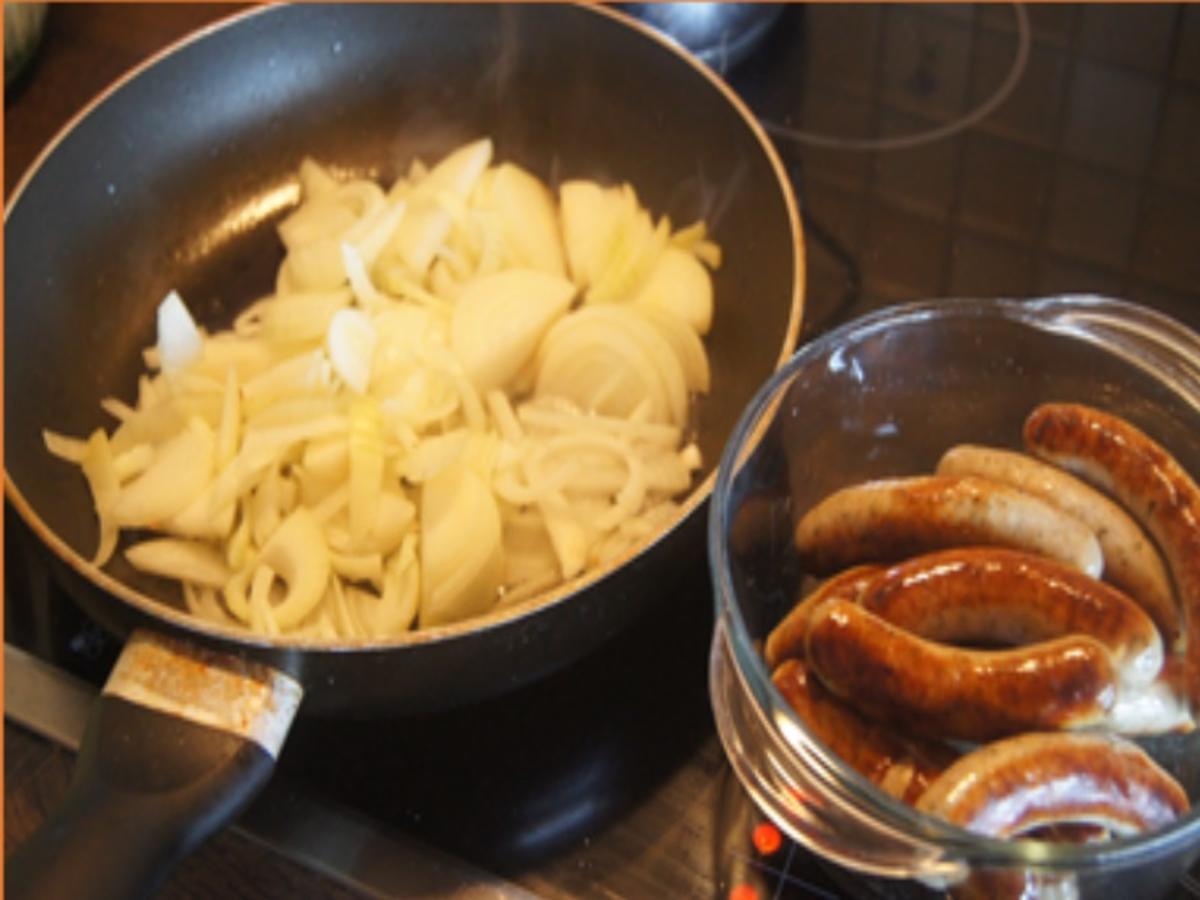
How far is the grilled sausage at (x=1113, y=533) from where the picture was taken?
0.75 meters

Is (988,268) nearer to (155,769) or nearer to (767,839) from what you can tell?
(767,839)

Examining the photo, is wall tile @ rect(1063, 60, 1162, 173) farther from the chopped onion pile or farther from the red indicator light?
the red indicator light

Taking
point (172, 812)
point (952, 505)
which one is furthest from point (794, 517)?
point (172, 812)

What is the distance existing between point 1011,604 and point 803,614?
0.38ft

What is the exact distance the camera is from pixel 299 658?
2.54 ft

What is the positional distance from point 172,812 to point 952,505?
47 cm

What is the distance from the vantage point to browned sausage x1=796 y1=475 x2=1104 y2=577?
73 cm

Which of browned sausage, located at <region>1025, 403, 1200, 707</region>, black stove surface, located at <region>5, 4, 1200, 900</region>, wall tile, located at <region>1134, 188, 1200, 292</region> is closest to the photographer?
browned sausage, located at <region>1025, 403, 1200, 707</region>

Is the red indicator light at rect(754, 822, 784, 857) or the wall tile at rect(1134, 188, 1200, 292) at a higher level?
the wall tile at rect(1134, 188, 1200, 292)

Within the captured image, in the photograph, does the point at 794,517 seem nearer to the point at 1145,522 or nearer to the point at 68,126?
the point at 1145,522

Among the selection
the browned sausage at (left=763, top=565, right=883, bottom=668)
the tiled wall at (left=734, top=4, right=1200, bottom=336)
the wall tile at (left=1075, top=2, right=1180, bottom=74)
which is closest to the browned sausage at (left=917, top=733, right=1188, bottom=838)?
the browned sausage at (left=763, top=565, right=883, bottom=668)

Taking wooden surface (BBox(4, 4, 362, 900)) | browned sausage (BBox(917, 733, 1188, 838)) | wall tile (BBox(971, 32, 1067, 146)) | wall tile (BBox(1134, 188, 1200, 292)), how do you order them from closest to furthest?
browned sausage (BBox(917, 733, 1188, 838))
wall tile (BBox(1134, 188, 1200, 292))
wall tile (BBox(971, 32, 1067, 146))
wooden surface (BBox(4, 4, 362, 900))

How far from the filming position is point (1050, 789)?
624mm

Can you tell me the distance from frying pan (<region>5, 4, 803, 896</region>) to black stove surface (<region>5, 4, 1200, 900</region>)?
0.07 metres
